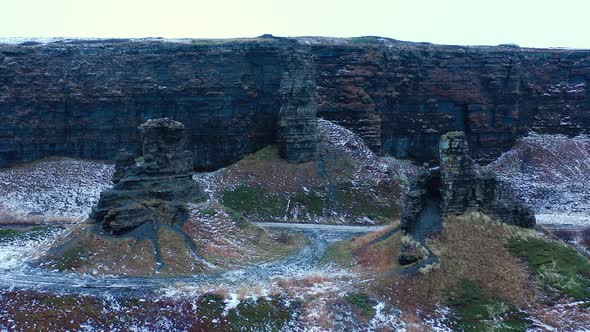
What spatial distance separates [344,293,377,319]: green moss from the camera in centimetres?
2242

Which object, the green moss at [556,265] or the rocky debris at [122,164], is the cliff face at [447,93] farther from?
the green moss at [556,265]

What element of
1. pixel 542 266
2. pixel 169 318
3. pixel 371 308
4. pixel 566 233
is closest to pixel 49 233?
pixel 169 318

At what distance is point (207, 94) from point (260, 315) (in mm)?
32944

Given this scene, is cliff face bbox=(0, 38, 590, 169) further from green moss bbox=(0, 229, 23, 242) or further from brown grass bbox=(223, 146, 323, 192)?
green moss bbox=(0, 229, 23, 242)

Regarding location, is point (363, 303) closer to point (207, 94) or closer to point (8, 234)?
point (8, 234)

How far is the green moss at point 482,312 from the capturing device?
70.7 ft

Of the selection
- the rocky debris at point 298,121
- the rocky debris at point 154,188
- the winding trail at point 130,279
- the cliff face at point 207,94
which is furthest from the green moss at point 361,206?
the rocky debris at point 154,188

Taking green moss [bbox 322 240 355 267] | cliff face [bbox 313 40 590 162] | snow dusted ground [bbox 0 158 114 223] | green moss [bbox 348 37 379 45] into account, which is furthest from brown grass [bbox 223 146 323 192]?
green moss [bbox 348 37 379 45]

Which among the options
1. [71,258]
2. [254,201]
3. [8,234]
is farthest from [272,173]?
[71,258]

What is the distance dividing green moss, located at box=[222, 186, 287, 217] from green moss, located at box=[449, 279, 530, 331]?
2324cm

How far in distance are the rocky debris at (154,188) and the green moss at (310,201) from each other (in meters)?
13.1

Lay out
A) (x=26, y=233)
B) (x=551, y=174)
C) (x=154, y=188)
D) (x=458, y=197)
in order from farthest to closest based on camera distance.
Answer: (x=551, y=174) < (x=26, y=233) < (x=154, y=188) < (x=458, y=197)

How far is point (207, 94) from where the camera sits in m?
51.8

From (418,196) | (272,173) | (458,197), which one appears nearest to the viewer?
(458,197)
